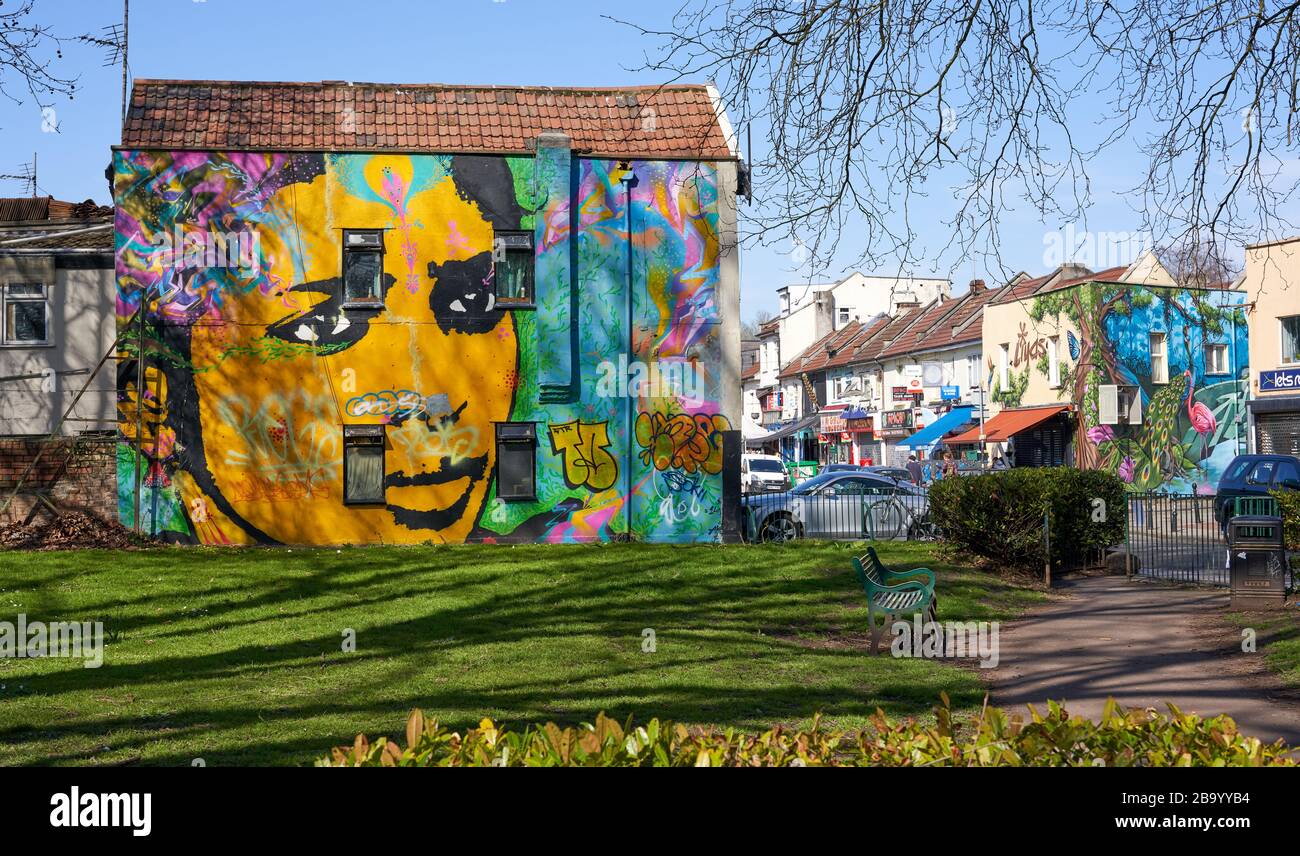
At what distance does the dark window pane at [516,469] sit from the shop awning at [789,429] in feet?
151

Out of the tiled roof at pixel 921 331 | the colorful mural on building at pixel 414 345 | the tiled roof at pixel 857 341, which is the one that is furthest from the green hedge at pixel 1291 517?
the tiled roof at pixel 857 341

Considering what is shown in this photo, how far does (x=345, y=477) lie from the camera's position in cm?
2527

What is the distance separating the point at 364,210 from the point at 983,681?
17804 mm

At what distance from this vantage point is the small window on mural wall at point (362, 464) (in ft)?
82.9

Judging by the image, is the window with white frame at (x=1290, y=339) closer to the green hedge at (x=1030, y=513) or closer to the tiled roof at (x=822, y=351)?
the green hedge at (x=1030, y=513)

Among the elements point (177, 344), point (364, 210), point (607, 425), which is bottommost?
point (607, 425)

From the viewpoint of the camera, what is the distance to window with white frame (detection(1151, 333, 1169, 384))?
49.0m

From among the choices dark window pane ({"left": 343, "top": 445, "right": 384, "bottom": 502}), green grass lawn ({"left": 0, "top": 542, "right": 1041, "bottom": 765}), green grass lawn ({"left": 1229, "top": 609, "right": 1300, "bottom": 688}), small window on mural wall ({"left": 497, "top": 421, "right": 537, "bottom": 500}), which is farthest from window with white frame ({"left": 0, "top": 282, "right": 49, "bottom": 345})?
green grass lawn ({"left": 1229, "top": 609, "right": 1300, "bottom": 688})

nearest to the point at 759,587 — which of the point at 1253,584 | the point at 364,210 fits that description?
the point at 1253,584

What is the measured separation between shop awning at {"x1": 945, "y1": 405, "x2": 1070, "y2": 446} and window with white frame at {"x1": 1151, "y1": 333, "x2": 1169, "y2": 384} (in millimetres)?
3954

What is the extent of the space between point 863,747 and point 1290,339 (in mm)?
40705

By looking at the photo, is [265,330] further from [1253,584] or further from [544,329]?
[1253,584]


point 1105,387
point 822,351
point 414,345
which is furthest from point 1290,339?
point 822,351
